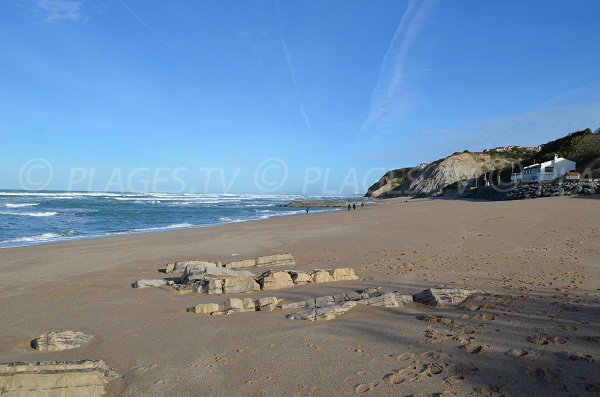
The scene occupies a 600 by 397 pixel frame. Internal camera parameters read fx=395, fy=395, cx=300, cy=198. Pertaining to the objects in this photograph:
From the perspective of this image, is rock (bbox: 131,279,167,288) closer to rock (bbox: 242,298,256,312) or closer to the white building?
rock (bbox: 242,298,256,312)

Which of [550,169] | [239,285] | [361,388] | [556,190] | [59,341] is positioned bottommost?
[59,341]

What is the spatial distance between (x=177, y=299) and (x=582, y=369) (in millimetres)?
6162

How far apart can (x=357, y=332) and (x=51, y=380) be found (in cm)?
343

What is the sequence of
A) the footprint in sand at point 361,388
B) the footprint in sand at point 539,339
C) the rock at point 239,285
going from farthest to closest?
1. the rock at point 239,285
2. the footprint in sand at point 539,339
3. the footprint in sand at point 361,388

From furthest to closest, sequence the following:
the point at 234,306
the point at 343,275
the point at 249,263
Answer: the point at 249,263 → the point at 343,275 → the point at 234,306

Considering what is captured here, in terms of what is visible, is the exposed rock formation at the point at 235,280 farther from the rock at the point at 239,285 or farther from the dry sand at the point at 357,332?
the dry sand at the point at 357,332

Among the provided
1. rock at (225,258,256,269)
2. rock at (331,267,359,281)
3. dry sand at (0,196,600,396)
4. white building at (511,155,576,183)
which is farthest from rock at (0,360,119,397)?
white building at (511,155,576,183)

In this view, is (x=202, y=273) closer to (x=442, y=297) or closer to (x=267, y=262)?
(x=267, y=262)

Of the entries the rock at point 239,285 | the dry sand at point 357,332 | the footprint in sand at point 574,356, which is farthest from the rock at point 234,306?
the footprint in sand at point 574,356

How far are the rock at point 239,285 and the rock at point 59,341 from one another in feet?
9.15

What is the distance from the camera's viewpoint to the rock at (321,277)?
27.4ft

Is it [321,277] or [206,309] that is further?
[321,277]

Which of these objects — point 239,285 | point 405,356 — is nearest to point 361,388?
point 405,356

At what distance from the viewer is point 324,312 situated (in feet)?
19.6
